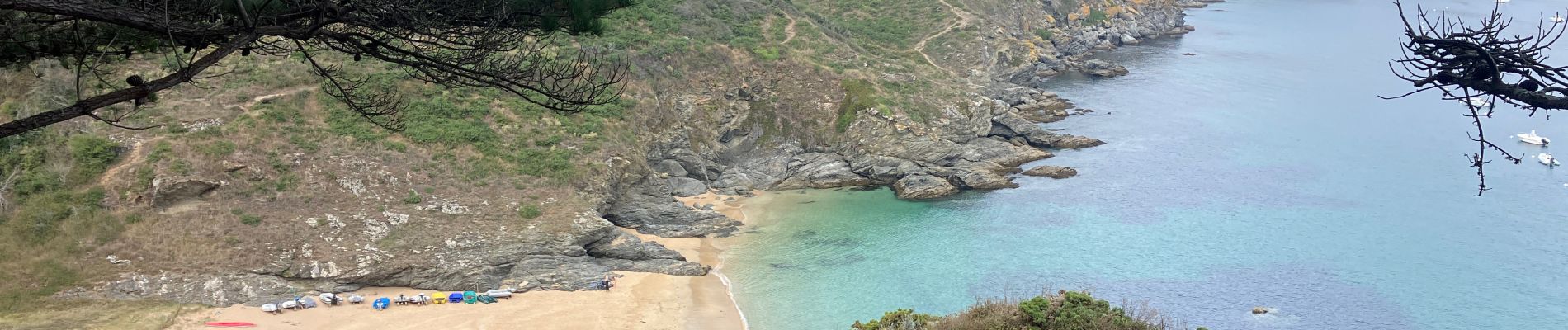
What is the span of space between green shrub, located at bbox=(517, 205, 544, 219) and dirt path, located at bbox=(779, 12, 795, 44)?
24522 millimetres

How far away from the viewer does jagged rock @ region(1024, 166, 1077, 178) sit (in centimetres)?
4972

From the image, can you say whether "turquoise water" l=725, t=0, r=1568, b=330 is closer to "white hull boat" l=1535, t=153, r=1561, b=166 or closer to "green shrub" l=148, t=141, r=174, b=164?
"white hull boat" l=1535, t=153, r=1561, b=166

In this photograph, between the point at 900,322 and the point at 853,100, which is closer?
the point at 900,322

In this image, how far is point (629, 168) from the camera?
4203cm

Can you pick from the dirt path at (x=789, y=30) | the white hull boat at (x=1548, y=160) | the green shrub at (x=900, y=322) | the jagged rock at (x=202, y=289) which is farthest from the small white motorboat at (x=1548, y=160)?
the jagged rock at (x=202, y=289)

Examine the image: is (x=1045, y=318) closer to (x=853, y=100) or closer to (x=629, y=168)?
(x=629, y=168)

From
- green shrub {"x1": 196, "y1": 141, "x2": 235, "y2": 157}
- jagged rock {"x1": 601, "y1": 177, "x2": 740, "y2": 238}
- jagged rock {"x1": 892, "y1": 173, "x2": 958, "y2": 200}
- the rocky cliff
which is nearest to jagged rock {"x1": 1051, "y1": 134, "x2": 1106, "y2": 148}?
the rocky cliff

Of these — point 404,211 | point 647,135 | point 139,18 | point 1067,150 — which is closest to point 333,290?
point 404,211

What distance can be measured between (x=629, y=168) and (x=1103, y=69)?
4650cm

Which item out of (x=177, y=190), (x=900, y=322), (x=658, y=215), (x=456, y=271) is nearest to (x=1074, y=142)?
(x=658, y=215)

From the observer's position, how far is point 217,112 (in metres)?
36.9

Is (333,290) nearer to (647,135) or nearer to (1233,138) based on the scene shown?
(647,135)

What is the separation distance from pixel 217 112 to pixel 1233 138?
4829 centimetres

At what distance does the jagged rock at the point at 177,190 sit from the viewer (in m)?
32.6
